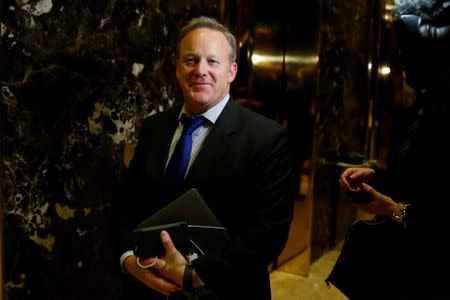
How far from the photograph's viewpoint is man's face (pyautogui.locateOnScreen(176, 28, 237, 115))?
1.51 metres

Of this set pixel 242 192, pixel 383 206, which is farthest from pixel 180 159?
pixel 383 206

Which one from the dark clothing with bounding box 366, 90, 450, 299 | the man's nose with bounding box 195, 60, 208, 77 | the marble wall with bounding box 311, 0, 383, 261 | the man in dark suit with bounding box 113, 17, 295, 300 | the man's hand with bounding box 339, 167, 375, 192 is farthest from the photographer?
the marble wall with bounding box 311, 0, 383, 261

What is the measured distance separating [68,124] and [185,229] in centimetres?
96

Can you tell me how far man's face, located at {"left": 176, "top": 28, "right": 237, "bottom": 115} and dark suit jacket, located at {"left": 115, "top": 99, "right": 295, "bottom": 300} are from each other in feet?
0.31

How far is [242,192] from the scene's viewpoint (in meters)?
1.47

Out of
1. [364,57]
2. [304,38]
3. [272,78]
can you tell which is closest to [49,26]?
[272,78]

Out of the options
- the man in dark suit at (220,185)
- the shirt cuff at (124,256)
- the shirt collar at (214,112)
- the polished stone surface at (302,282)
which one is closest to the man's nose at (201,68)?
the man in dark suit at (220,185)

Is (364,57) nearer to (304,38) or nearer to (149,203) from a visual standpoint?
(304,38)

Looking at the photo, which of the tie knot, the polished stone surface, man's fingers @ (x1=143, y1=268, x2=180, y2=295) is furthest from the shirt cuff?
the polished stone surface

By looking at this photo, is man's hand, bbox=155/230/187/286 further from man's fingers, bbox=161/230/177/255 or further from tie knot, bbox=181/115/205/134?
tie knot, bbox=181/115/205/134

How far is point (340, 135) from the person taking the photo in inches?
178

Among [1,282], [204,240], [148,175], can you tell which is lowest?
[1,282]

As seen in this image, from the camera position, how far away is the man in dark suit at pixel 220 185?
1.37 metres

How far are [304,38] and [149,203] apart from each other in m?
2.69
